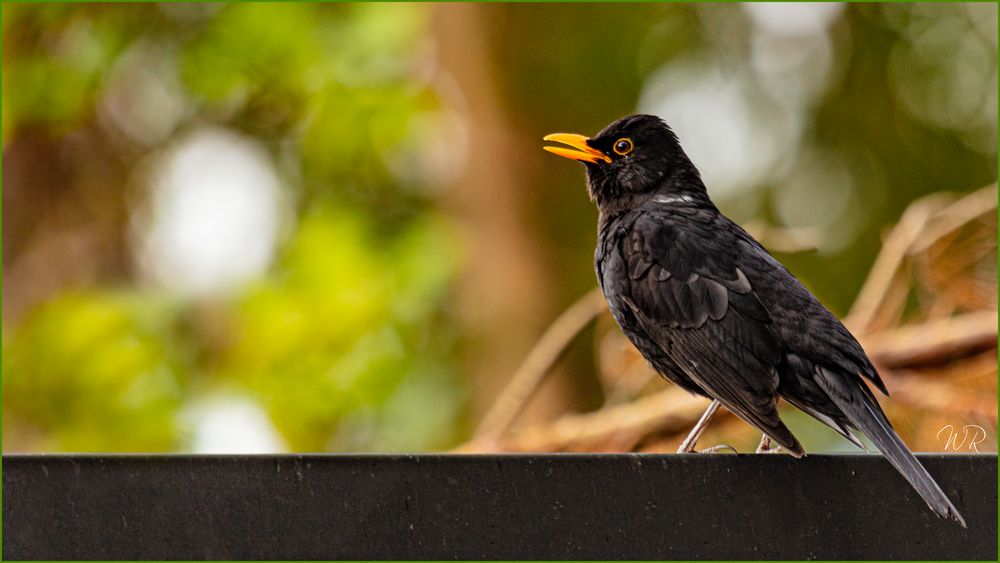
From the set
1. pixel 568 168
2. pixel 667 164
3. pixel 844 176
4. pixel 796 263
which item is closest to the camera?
pixel 667 164

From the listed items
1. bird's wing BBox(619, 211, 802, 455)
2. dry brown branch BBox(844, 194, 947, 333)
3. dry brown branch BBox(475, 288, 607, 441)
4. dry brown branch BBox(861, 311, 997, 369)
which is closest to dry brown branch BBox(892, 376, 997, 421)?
dry brown branch BBox(861, 311, 997, 369)

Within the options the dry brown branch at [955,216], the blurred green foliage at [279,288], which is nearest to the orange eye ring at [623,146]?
the dry brown branch at [955,216]

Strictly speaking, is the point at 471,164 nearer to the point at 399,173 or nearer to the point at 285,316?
the point at 399,173

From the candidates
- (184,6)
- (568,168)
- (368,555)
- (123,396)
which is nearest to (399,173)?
(568,168)

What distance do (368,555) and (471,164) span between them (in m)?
6.07

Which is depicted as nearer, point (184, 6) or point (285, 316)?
point (285, 316)

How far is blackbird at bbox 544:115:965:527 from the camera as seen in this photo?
3557mm

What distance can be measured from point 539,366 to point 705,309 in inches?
84.6

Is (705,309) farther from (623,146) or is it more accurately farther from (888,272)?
(888,272)

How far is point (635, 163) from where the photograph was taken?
4.62 metres

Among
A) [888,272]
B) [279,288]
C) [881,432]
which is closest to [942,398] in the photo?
[888,272]

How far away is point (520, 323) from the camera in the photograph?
8.12 meters

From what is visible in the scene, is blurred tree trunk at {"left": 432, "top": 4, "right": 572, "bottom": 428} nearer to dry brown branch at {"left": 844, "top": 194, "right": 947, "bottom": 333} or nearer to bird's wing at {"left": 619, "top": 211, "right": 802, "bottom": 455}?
dry brown branch at {"left": 844, "top": 194, "right": 947, "bottom": 333}

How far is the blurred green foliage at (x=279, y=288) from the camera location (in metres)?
7.15
